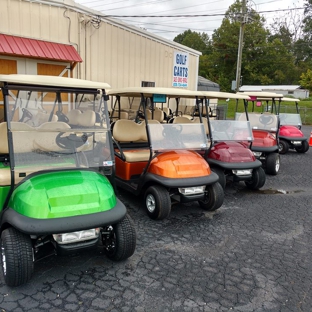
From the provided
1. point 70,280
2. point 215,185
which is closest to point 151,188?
point 215,185

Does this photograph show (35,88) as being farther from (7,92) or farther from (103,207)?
(103,207)

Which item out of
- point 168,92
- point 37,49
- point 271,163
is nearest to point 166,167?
point 168,92

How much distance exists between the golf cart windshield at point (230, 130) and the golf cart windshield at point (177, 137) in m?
0.82

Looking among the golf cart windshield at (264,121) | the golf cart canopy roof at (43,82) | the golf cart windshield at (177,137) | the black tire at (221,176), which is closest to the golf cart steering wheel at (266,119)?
the golf cart windshield at (264,121)

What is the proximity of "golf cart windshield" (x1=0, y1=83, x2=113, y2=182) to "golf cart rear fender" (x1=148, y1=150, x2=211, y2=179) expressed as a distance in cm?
95

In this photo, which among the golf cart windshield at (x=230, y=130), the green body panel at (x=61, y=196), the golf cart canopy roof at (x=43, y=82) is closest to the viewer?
the green body panel at (x=61, y=196)

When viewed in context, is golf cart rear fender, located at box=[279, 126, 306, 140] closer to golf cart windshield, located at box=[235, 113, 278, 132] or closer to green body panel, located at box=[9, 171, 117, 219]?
golf cart windshield, located at box=[235, 113, 278, 132]

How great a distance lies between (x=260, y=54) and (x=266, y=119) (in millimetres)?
37979

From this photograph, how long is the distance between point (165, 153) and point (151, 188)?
1.82ft

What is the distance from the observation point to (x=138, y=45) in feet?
30.1

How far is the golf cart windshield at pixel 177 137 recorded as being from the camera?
4441 mm

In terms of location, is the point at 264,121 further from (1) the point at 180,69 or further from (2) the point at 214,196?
(1) the point at 180,69

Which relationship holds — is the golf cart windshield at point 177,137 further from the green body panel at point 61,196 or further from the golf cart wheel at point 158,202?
the green body panel at point 61,196

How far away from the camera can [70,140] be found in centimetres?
325
